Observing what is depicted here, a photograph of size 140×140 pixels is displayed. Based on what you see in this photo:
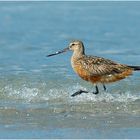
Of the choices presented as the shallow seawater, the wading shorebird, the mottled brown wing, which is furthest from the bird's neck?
the shallow seawater

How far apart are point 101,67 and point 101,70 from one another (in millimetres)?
47

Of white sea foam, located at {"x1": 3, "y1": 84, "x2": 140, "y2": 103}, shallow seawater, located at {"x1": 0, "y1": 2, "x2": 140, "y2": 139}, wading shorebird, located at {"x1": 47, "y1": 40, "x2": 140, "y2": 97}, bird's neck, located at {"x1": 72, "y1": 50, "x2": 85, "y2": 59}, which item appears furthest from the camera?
bird's neck, located at {"x1": 72, "y1": 50, "x2": 85, "y2": 59}

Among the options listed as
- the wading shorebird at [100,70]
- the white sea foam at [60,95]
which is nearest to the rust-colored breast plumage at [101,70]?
the wading shorebird at [100,70]

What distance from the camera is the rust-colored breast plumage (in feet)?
38.0

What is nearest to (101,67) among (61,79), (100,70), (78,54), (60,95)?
(100,70)

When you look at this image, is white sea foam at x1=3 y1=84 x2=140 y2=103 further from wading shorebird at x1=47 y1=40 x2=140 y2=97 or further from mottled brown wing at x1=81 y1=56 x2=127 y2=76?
mottled brown wing at x1=81 y1=56 x2=127 y2=76

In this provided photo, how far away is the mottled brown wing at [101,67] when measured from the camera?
11617mm

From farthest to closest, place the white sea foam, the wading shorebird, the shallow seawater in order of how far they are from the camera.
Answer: the wading shorebird < the white sea foam < the shallow seawater

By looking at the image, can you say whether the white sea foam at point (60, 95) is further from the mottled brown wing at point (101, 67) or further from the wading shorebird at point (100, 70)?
the mottled brown wing at point (101, 67)

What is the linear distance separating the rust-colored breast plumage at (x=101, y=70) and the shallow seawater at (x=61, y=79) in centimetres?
26

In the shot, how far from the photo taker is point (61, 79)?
41.8ft

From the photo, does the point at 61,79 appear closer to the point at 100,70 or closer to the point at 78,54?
the point at 78,54

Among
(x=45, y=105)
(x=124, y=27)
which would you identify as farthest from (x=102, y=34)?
(x=45, y=105)

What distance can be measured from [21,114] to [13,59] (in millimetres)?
4893
